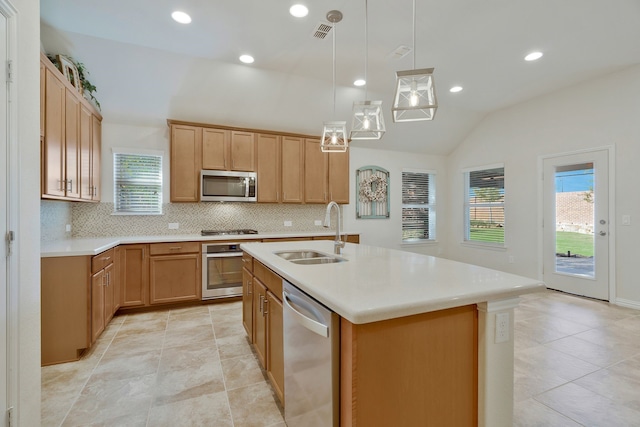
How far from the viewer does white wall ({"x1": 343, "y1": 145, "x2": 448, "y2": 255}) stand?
5637 mm

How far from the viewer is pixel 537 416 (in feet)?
5.83

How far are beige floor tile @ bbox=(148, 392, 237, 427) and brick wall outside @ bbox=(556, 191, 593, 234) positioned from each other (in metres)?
5.04

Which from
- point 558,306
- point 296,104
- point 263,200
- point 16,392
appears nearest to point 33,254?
point 16,392

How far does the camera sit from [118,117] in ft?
12.8

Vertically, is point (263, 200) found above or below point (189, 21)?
below

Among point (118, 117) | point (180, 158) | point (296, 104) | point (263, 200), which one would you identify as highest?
point (296, 104)

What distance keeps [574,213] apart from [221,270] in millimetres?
5133

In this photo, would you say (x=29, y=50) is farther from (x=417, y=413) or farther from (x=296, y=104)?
(x=296, y=104)

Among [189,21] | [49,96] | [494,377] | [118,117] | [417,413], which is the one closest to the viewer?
[417,413]

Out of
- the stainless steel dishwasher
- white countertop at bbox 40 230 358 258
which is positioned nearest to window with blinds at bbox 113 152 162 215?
white countertop at bbox 40 230 358 258

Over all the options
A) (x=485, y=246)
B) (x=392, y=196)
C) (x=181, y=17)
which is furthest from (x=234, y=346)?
(x=485, y=246)

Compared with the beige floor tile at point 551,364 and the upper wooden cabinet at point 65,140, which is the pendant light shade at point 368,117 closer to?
the beige floor tile at point 551,364

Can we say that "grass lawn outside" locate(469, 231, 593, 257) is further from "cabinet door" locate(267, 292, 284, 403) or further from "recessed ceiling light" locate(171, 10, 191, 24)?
"recessed ceiling light" locate(171, 10, 191, 24)

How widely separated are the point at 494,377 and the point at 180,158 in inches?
161
